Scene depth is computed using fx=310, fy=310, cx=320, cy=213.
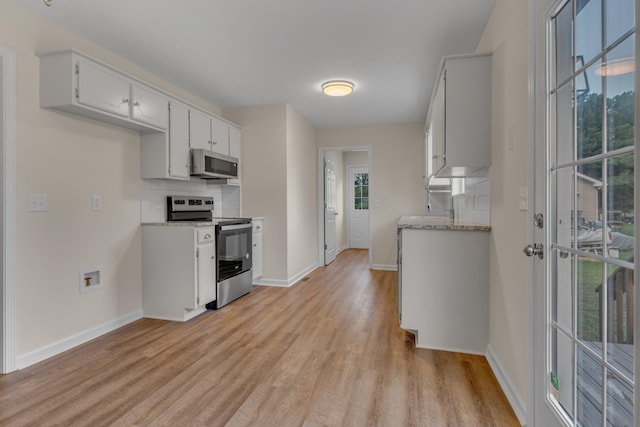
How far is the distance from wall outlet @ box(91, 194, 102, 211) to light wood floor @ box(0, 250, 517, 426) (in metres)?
1.10

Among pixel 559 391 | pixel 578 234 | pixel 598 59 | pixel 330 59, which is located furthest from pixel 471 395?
pixel 330 59

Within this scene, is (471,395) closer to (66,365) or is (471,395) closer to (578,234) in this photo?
(578,234)

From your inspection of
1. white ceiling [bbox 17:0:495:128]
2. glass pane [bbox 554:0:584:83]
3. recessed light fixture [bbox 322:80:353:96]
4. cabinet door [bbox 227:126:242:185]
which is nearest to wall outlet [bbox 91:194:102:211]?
white ceiling [bbox 17:0:495:128]

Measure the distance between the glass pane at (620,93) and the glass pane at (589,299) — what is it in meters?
0.39

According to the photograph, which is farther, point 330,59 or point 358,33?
point 330,59

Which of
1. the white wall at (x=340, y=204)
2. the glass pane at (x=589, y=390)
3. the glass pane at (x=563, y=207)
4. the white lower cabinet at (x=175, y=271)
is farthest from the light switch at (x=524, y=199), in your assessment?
the white wall at (x=340, y=204)

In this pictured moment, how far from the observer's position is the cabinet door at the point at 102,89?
2.26m

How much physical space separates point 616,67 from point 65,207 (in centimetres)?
322

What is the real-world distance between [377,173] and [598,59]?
447 centimetres

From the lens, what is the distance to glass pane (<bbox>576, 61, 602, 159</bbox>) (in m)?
0.98

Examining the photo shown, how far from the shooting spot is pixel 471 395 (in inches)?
69.4

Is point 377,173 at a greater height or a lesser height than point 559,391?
greater

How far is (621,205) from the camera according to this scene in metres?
0.87

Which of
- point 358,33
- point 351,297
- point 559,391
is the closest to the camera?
point 559,391
